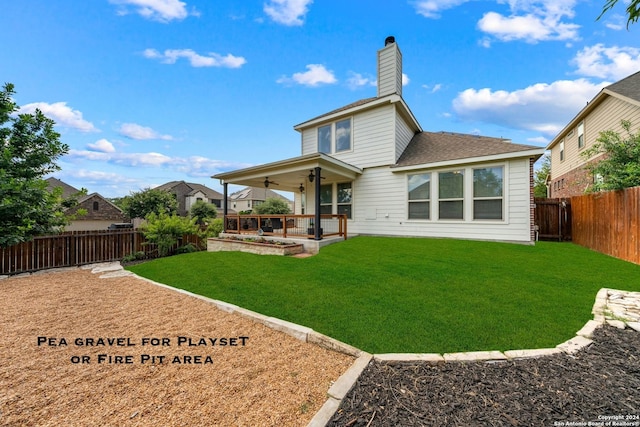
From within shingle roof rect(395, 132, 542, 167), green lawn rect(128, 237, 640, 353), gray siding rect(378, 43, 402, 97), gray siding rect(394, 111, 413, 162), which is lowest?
green lawn rect(128, 237, 640, 353)

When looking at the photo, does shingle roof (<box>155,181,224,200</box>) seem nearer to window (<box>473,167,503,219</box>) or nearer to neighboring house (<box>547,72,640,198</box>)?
window (<box>473,167,503,219</box>)

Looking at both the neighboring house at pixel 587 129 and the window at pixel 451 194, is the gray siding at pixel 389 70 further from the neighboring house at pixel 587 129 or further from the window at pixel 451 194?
the neighboring house at pixel 587 129

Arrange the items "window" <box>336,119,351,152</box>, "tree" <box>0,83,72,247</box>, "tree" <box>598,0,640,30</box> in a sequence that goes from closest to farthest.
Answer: "tree" <box>598,0,640,30</box>
"tree" <box>0,83,72,247</box>
"window" <box>336,119,351,152</box>

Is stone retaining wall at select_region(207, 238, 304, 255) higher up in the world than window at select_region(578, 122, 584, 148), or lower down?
lower down

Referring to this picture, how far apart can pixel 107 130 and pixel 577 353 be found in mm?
18502

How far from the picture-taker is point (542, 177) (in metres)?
27.3

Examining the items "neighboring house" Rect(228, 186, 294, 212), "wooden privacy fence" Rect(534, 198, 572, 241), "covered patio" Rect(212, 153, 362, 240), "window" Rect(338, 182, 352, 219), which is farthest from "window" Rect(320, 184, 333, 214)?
"neighboring house" Rect(228, 186, 294, 212)

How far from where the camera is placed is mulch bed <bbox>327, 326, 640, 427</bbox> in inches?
71.2

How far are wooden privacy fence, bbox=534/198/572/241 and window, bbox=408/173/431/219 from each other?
4469 mm

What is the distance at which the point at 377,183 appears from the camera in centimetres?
1052

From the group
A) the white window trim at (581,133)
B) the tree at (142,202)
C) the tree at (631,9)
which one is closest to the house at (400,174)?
the tree at (631,9)

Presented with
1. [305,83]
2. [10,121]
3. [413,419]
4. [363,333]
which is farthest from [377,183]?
[10,121]

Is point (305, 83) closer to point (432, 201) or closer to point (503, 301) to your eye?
point (432, 201)

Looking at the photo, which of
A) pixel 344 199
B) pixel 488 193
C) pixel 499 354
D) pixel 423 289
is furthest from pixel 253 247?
pixel 488 193
